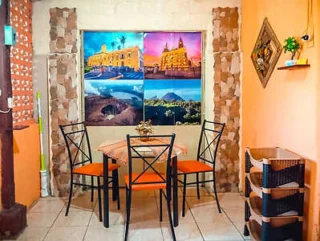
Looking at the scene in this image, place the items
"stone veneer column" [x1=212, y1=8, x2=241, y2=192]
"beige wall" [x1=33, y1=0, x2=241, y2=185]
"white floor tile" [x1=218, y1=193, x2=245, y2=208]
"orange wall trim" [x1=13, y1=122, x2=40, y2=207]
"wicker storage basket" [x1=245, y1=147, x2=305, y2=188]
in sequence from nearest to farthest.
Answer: "wicker storage basket" [x1=245, y1=147, x2=305, y2=188], "orange wall trim" [x1=13, y1=122, x2=40, y2=207], "white floor tile" [x1=218, y1=193, x2=245, y2=208], "beige wall" [x1=33, y1=0, x2=241, y2=185], "stone veneer column" [x1=212, y1=8, x2=241, y2=192]

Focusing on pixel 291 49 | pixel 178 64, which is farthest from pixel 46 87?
pixel 291 49

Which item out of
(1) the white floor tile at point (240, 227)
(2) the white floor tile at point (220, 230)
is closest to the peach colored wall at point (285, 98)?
(1) the white floor tile at point (240, 227)

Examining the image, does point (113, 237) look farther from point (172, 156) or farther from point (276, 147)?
point (276, 147)

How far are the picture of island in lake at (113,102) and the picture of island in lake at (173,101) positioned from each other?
0.13 m

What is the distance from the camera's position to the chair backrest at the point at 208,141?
178 inches

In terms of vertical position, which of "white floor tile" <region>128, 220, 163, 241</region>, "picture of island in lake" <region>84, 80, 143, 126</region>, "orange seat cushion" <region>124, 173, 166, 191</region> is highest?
"picture of island in lake" <region>84, 80, 143, 126</region>

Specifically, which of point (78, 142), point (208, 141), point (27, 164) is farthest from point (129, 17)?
point (27, 164)

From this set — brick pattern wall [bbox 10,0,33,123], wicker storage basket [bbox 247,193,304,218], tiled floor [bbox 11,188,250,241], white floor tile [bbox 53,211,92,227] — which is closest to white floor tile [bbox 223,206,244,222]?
tiled floor [bbox 11,188,250,241]

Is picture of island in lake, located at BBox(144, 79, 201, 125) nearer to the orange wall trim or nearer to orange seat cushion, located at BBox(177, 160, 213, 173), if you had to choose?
orange seat cushion, located at BBox(177, 160, 213, 173)

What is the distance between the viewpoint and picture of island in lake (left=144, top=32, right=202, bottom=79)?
4652 millimetres

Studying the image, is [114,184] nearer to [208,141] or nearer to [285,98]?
[208,141]

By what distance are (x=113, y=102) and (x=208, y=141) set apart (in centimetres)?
136

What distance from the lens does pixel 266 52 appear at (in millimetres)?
3672

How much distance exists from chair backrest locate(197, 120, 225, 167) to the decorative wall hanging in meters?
0.93
